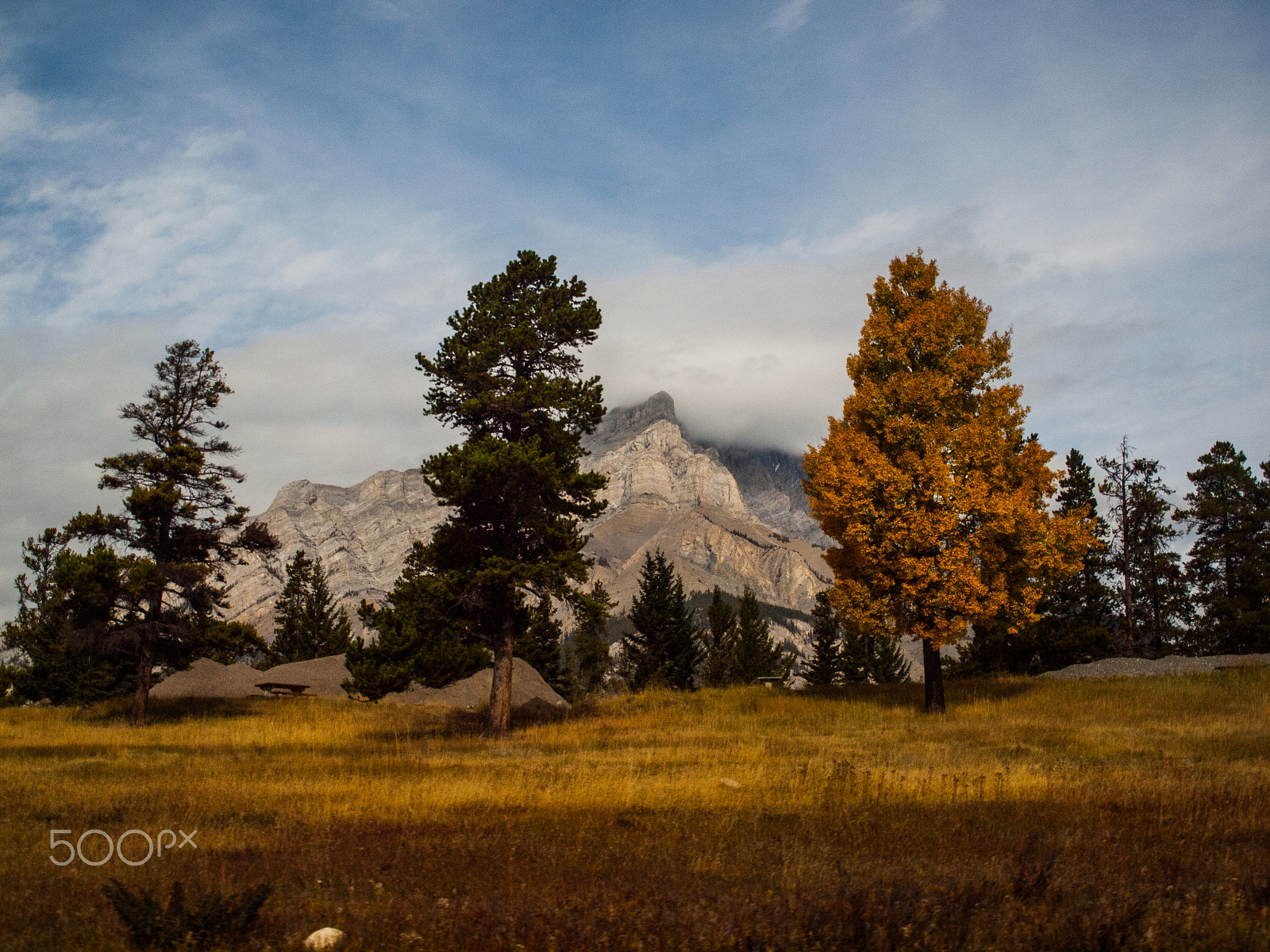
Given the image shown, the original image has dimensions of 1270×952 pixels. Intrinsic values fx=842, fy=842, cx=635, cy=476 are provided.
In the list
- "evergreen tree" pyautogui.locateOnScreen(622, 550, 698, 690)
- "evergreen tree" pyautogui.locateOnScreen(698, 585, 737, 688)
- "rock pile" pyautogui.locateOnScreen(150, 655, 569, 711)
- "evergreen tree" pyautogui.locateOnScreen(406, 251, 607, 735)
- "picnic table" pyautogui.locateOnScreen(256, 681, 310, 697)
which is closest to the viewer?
"evergreen tree" pyautogui.locateOnScreen(406, 251, 607, 735)

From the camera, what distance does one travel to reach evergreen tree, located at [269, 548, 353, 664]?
7469 cm

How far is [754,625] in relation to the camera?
272ft

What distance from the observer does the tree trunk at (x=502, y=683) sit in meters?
22.6

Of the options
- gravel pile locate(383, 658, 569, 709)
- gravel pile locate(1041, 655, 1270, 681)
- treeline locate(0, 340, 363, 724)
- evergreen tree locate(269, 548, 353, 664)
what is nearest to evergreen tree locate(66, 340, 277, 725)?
treeline locate(0, 340, 363, 724)

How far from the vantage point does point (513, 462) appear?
21.5 metres

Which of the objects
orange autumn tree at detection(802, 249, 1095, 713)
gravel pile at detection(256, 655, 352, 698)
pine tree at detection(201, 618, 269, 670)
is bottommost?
gravel pile at detection(256, 655, 352, 698)

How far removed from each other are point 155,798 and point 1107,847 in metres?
12.1

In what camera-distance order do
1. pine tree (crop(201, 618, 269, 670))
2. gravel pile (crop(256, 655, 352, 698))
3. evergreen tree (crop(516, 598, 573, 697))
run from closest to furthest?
pine tree (crop(201, 618, 269, 670)), gravel pile (crop(256, 655, 352, 698)), evergreen tree (crop(516, 598, 573, 697))

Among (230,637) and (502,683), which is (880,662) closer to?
(502,683)

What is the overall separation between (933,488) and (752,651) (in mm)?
58101

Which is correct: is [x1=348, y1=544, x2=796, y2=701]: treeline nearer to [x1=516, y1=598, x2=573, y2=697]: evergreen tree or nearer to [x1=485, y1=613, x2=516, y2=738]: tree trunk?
[x1=516, y1=598, x2=573, y2=697]: evergreen tree

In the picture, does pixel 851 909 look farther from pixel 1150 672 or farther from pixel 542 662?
pixel 542 662

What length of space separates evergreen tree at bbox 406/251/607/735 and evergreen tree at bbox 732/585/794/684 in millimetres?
54941
